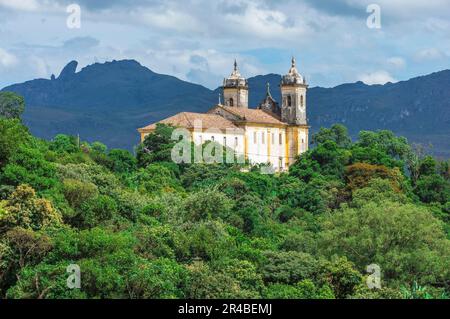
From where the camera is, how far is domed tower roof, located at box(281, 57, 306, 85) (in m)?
78.9

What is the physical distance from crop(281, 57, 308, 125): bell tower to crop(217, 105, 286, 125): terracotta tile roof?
934 mm

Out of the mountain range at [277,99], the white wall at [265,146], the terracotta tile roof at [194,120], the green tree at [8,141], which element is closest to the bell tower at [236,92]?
the white wall at [265,146]

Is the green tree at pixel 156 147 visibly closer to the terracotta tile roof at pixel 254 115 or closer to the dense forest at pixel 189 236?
the dense forest at pixel 189 236

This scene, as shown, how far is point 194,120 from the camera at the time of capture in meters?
68.6

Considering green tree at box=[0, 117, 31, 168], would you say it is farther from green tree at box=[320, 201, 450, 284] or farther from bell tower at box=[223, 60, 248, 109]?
bell tower at box=[223, 60, 248, 109]

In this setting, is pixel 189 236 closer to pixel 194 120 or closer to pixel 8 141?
pixel 8 141

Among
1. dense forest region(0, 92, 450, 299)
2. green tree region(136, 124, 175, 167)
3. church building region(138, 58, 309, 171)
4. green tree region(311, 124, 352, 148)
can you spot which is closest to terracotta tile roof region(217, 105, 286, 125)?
church building region(138, 58, 309, 171)

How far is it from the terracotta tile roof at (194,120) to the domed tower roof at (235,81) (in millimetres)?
9238

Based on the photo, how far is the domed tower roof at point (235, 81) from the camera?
80.7 m

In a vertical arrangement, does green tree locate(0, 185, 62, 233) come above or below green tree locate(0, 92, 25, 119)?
below

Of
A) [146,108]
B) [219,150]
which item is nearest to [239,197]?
[219,150]

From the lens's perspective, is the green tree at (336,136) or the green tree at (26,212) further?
the green tree at (336,136)

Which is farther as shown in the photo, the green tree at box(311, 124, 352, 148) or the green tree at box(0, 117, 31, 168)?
the green tree at box(311, 124, 352, 148)
